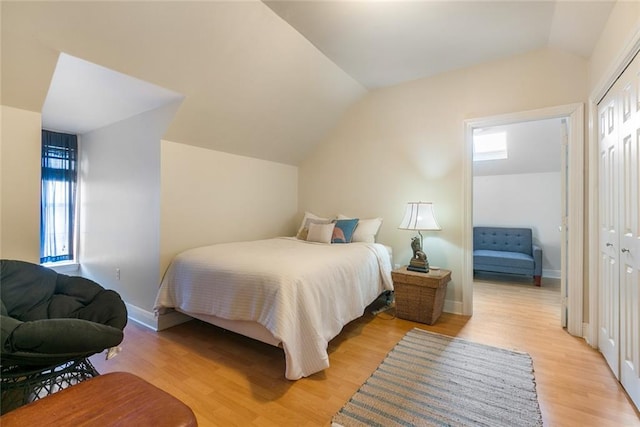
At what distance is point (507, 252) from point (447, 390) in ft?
12.4

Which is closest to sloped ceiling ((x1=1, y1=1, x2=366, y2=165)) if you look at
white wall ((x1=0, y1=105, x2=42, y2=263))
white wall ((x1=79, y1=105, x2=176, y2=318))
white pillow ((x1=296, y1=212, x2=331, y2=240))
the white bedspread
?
white wall ((x1=0, y1=105, x2=42, y2=263))

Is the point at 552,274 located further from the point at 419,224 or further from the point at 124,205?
the point at 124,205

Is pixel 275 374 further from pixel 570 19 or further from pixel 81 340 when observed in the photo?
pixel 570 19

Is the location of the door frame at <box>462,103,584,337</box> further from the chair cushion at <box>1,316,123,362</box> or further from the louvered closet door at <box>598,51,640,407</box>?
the chair cushion at <box>1,316,123,362</box>

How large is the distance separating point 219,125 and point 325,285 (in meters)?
2.01

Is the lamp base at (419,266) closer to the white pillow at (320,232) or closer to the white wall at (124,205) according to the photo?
the white pillow at (320,232)

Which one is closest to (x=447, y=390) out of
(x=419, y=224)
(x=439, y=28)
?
(x=419, y=224)

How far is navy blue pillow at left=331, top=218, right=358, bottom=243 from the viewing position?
3343 millimetres

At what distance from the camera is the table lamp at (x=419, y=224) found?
9.66 ft

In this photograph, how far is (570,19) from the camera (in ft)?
7.00

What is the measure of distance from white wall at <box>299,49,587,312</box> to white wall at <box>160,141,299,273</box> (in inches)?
25.3

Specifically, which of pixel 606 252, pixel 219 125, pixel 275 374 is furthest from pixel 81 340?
pixel 606 252

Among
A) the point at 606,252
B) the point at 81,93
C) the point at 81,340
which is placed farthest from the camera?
the point at 81,93

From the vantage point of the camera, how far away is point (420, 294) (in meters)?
2.79
